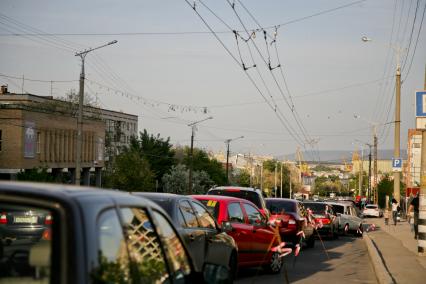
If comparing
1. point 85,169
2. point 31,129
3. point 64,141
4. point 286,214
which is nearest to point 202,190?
point 85,169

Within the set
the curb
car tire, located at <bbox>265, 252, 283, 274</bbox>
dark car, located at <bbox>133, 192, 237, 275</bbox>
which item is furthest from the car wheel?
dark car, located at <bbox>133, 192, 237, 275</bbox>

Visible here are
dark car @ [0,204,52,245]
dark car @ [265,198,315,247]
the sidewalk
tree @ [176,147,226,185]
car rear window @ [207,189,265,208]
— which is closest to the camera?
dark car @ [0,204,52,245]

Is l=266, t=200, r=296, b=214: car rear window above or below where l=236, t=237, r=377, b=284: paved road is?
above

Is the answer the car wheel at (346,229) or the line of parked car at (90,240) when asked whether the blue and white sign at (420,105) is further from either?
the car wheel at (346,229)

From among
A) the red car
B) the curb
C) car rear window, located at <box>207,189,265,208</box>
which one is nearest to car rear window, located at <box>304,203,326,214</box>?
car rear window, located at <box>207,189,265,208</box>

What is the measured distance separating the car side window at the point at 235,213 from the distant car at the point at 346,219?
18.3 m

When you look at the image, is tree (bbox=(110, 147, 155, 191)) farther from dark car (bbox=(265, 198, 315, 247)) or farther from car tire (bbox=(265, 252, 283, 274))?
car tire (bbox=(265, 252, 283, 274))

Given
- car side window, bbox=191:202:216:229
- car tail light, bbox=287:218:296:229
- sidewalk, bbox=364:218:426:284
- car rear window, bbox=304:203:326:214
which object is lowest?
sidewalk, bbox=364:218:426:284

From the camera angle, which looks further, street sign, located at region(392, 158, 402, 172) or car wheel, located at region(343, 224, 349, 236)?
street sign, located at region(392, 158, 402, 172)

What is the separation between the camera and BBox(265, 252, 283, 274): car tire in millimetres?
15359

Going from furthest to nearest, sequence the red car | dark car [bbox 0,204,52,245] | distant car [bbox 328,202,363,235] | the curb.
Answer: distant car [bbox 328,202,363,235]
the red car
the curb
dark car [bbox 0,204,52,245]

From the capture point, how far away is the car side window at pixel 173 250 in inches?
177

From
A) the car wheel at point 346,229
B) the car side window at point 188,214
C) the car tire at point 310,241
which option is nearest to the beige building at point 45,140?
the car wheel at point 346,229

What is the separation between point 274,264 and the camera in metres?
15.5
